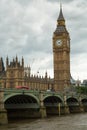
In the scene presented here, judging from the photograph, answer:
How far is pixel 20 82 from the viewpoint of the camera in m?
160

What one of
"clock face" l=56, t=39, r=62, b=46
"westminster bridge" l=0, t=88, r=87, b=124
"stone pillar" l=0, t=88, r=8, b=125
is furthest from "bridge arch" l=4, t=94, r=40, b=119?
"clock face" l=56, t=39, r=62, b=46

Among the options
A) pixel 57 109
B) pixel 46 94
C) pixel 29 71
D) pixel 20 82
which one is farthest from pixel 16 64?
pixel 46 94

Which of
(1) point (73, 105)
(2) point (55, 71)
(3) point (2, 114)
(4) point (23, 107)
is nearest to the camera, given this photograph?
(3) point (2, 114)

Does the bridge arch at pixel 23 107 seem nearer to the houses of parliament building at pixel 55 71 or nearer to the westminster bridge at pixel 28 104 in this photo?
the westminster bridge at pixel 28 104

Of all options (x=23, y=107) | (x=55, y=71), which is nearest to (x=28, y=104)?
(x=23, y=107)

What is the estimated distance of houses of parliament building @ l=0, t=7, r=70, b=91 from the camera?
527 ft

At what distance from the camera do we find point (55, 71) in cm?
17038

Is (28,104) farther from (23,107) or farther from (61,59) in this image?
(61,59)

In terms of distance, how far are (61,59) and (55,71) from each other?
19.2 ft

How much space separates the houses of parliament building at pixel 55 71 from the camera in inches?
6324

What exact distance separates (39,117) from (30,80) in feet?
285

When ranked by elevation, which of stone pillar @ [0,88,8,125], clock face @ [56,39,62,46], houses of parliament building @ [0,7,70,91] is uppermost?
clock face @ [56,39,62,46]

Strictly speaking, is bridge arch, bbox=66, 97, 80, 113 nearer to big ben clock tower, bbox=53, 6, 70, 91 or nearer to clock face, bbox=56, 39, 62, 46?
big ben clock tower, bbox=53, 6, 70, 91

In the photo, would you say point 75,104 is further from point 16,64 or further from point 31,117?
point 16,64
